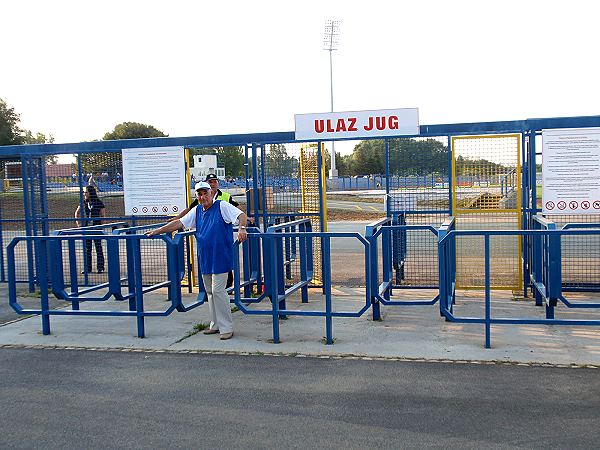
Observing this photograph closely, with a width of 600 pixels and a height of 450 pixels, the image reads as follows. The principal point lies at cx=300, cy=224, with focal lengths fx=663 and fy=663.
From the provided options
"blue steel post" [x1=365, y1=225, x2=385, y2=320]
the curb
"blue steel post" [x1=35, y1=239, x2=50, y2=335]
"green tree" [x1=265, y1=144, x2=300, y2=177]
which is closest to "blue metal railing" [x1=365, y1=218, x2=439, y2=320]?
"blue steel post" [x1=365, y1=225, x2=385, y2=320]

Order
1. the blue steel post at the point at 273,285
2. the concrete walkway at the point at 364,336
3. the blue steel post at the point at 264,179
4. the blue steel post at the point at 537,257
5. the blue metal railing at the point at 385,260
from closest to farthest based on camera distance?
the concrete walkway at the point at 364,336
the blue steel post at the point at 273,285
the blue metal railing at the point at 385,260
the blue steel post at the point at 537,257
the blue steel post at the point at 264,179

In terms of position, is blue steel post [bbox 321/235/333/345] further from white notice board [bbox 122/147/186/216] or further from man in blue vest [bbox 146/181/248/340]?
white notice board [bbox 122/147/186/216]

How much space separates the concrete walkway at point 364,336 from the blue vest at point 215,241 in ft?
2.95

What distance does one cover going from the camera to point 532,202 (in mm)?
9531

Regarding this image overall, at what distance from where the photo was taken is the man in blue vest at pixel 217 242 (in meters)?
7.70

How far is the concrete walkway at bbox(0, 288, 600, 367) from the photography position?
7016mm

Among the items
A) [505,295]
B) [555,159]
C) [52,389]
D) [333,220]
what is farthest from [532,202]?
[333,220]

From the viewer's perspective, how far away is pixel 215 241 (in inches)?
304

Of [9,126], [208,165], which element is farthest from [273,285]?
[9,126]

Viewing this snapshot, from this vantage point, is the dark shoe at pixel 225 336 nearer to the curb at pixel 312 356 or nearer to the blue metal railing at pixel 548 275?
the curb at pixel 312 356

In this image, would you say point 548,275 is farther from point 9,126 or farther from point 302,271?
point 9,126

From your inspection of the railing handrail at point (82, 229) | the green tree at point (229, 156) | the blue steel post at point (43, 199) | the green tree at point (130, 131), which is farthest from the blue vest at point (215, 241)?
the green tree at point (130, 131)

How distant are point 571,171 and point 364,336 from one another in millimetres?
3935

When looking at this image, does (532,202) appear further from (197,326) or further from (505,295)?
(197,326)
